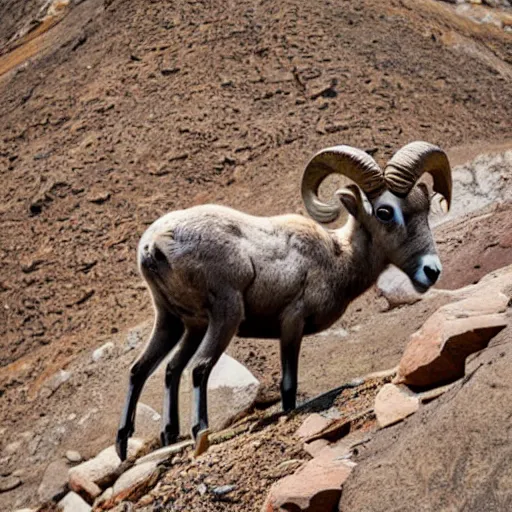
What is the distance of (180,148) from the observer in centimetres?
2414

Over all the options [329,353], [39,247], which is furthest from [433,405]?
[39,247]

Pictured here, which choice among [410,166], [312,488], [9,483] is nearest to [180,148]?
[9,483]

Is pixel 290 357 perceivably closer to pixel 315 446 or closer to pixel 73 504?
pixel 315 446

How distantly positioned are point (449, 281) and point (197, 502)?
7897 mm

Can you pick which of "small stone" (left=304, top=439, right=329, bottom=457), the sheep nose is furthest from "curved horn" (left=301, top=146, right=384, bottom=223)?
"small stone" (left=304, top=439, right=329, bottom=457)

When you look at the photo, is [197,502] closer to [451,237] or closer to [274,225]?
[274,225]

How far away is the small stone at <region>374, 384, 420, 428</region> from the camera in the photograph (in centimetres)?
768

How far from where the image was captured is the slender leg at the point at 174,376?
10.2 metres

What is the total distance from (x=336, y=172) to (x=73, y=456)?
231 inches

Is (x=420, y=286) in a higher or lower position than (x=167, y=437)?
lower

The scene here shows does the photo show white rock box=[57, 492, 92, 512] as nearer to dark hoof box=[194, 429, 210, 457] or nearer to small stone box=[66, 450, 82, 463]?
dark hoof box=[194, 429, 210, 457]

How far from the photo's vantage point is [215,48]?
27047 millimetres

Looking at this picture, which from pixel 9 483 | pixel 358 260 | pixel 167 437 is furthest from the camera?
pixel 9 483

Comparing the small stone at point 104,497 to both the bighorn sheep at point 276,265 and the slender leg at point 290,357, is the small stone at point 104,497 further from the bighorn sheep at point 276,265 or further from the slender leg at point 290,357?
the slender leg at point 290,357
